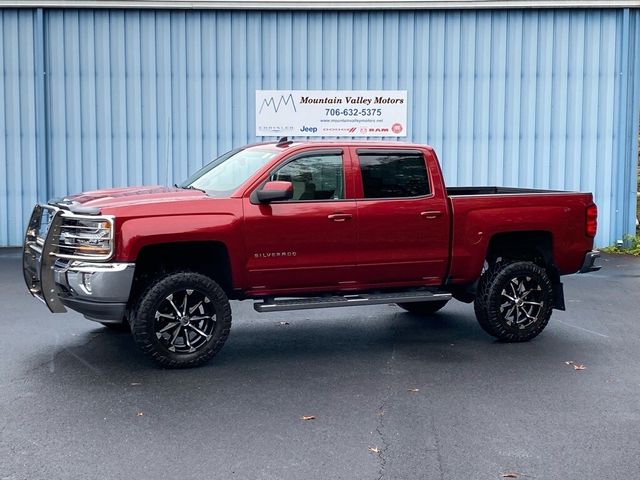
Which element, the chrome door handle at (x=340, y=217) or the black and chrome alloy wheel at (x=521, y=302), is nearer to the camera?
the chrome door handle at (x=340, y=217)

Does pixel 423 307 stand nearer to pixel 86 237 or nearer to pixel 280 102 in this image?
pixel 86 237

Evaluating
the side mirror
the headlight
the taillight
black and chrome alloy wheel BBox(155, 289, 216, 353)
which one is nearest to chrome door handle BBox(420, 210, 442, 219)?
the side mirror

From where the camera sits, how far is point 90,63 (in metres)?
15.8

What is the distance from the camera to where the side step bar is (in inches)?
283

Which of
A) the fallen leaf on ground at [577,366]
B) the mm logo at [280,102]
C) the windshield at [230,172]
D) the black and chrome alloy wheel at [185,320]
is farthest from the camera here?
the mm logo at [280,102]

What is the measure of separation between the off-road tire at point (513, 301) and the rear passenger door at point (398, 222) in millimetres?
494

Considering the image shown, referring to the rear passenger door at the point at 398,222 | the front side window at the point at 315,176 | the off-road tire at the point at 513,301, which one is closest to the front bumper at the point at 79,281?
the front side window at the point at 315,176

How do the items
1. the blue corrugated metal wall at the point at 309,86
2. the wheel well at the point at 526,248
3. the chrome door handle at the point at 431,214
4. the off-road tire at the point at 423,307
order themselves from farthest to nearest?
the blue corrugated metal wall at the point at 309,86, the off-road tire at the point at 423,307, the wheel well at the point at 526,248, the chrome door handle at the point at 431,214

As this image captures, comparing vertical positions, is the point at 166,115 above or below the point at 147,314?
above

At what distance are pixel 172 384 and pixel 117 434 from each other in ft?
3.95

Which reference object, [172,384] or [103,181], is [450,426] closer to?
[172,384]

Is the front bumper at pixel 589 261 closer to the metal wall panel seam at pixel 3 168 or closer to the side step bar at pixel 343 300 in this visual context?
the side step bar at pixel 343 300

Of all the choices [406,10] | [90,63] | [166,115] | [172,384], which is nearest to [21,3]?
[90,63]

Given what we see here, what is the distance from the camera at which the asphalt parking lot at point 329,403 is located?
→ 192 inches
